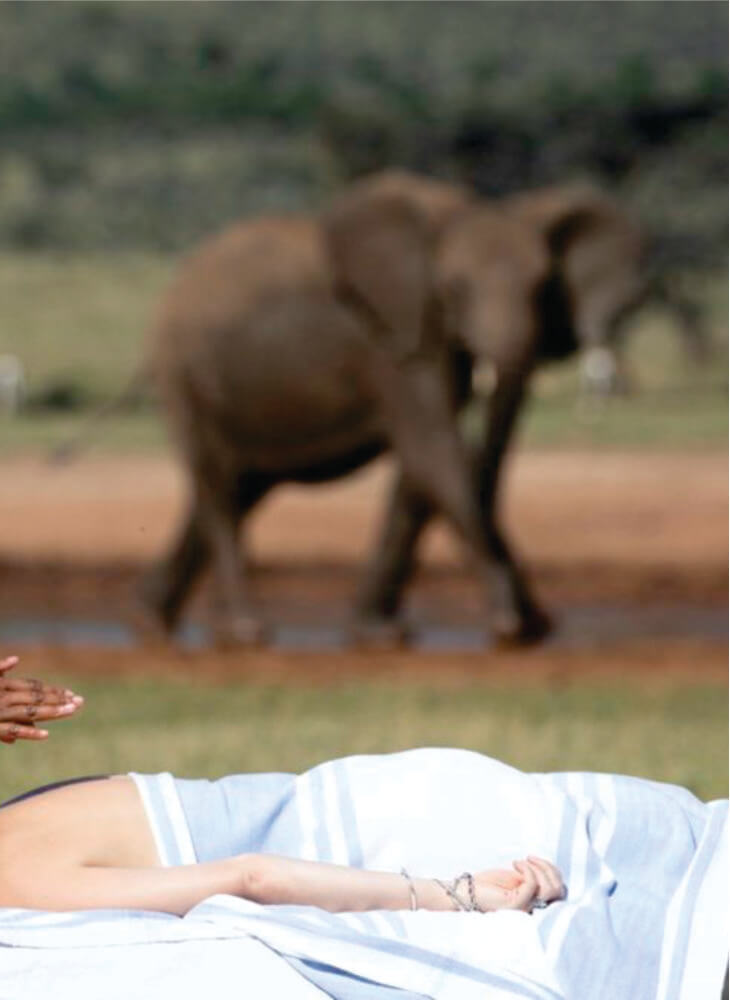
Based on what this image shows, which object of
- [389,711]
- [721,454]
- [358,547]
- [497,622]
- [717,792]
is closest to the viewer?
[717,792]

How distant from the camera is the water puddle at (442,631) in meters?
13.0

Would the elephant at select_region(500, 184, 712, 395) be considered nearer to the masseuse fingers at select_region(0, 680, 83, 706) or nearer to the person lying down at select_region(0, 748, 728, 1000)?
the person lying down at select_region(0, 748, 728, 1000)

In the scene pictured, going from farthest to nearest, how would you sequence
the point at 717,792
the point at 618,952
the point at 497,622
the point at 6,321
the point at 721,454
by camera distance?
the point at 6,321 → the point at 721,454 → the point at 497,622 → the point at 717,792 → the point at 618,952

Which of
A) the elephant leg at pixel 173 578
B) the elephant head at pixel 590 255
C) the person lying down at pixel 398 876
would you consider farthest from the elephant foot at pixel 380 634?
the person lying down at pixel 398 876

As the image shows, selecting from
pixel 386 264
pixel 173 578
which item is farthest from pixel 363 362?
pixel 173 578

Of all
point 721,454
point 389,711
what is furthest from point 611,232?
point 721,454

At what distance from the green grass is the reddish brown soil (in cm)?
225

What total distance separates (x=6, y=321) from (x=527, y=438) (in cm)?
485

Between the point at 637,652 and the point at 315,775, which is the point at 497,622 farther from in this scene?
the point at 315,775

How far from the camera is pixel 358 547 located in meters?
18.5

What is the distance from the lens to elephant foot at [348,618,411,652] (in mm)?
11969

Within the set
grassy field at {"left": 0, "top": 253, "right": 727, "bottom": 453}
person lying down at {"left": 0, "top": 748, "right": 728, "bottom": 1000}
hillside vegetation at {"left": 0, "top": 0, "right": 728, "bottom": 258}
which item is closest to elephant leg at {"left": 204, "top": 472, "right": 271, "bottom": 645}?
person lying down at {"left": 0, "top": 748, "right": 728, "bottom": 1000}

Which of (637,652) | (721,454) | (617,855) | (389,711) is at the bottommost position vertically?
(721,454)

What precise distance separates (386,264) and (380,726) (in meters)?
3.58
